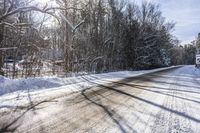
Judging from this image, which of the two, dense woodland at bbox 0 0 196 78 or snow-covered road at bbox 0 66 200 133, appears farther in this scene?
dense woodland at bbox 0 0 196 78

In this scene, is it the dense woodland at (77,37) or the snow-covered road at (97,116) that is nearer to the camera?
the snow-covered road at (97,116)

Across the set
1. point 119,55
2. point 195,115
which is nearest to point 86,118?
point 195,115

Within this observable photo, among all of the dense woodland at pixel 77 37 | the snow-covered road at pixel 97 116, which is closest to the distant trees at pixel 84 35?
the dense woodland at pixel 77 37

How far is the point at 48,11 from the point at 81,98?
220 inches

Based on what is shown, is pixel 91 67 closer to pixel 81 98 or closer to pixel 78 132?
pixel 81 98

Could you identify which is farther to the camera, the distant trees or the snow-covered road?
the distant trees

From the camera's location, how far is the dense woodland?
17.2 metres

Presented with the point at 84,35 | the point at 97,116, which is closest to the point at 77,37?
the point at 84,35

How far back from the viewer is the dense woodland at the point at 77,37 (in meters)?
17.2

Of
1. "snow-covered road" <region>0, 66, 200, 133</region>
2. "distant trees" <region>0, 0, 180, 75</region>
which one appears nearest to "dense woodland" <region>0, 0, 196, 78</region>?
"distant trees" <region>0, 0, 180, 75</region>

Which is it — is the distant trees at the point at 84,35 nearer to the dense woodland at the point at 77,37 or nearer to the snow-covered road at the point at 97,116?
the dense woodland at the point at 77,37

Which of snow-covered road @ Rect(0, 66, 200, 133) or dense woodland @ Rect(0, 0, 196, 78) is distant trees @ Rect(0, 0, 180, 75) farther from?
snow-covered road @ Rect(0, 66, 200, 133)

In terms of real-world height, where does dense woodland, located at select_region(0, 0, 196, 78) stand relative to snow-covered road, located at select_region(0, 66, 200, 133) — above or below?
above

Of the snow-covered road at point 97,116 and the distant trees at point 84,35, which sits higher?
the distant trees at point 84,35
